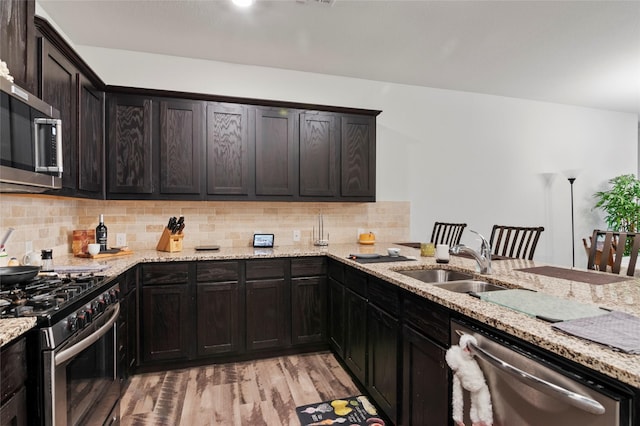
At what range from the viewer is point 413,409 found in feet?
5.51

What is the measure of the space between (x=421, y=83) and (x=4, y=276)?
13.2ft

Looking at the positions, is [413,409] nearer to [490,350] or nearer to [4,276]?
[490,350]

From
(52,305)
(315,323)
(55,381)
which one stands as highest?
(52,305)

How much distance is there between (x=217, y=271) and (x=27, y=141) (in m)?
1.56

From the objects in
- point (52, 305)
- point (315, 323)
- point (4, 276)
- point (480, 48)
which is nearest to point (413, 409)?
point (315, 323)

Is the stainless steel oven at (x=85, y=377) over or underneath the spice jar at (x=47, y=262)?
underneath

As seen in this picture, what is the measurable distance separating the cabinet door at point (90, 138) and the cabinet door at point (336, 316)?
6.60 ft

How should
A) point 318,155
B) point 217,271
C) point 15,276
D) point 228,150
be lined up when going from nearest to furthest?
1. point 15,276
2. point 217,271
3. point 228,150
4. point 318,155

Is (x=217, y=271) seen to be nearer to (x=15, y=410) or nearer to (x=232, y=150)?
(x=232, y=150)

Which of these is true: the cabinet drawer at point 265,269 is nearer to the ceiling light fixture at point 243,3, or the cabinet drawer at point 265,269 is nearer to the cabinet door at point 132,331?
the cabinet door at point 132,331

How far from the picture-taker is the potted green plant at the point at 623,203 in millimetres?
4750

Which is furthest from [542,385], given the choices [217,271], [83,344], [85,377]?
[217,271]

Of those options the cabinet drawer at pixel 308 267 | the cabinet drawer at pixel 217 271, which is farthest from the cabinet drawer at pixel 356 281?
the cabinet drawer at pixel 217 271

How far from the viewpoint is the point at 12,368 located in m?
1.07
